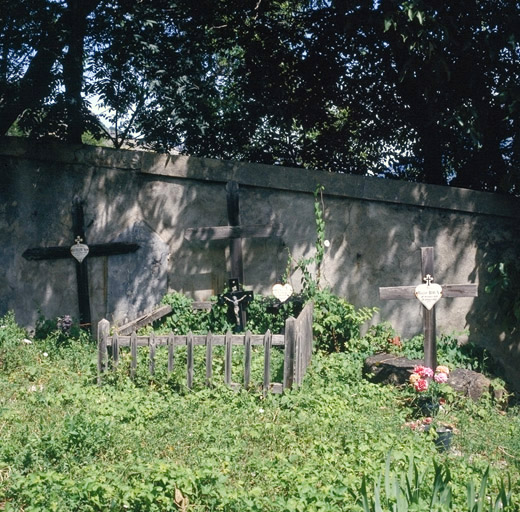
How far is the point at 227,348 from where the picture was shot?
22.6 feet

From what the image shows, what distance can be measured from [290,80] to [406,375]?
539cm

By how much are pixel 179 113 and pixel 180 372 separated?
484 cm

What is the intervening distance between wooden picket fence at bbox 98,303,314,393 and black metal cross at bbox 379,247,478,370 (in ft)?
4.20

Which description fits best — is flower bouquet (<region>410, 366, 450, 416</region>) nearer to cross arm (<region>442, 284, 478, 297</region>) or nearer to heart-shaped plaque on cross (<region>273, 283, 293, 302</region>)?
cross arm (<region>442, 284, 478, 297</region>)

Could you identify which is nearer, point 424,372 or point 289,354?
point 424,372

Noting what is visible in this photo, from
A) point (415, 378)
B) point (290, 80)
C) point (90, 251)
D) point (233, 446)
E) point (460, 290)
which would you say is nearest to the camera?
point (233, 446)

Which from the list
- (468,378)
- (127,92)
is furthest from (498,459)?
(127,92)

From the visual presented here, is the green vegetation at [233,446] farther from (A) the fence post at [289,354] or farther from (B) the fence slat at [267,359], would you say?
(B) the fence slat at [267,359]

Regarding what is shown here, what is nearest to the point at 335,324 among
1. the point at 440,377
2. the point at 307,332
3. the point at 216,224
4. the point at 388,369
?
the point at 307,332

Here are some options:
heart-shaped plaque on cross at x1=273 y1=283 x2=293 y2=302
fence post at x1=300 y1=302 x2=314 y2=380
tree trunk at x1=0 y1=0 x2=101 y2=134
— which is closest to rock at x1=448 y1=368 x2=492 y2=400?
fence post at x1=300 y1=302 x2=314 y2=380

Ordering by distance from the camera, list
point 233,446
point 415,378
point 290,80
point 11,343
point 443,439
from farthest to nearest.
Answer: point 290,80, point 11,343, point 415,378, point 443,439, point 233,446

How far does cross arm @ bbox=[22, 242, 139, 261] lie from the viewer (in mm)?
9344

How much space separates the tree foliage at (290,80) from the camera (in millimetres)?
8789

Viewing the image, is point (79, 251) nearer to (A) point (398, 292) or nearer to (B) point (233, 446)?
(A) point (398, 292)
